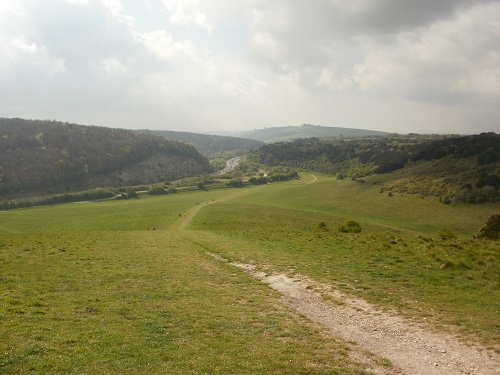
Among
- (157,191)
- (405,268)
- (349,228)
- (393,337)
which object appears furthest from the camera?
(157,191)

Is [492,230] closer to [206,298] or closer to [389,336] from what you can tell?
[389,336]

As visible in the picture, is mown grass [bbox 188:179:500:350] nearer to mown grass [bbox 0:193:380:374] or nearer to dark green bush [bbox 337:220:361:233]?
mown grass [bbox 0:193:380:374]

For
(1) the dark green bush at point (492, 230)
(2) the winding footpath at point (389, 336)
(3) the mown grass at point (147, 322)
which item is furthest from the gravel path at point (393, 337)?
(1) the dark green bush at point (492, 230)

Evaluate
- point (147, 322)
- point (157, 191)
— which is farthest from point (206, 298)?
point (157, 191)

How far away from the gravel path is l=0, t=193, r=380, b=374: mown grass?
4.16 feet

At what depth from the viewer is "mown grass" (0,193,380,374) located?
11.0 meters

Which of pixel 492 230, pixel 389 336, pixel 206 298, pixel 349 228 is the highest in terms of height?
pixel 492 230

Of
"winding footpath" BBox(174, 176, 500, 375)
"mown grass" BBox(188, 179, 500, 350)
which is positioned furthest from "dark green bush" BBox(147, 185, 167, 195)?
"winding footpath" BBox(174, 176, 500, 375)

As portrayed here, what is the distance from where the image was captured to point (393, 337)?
546 inches

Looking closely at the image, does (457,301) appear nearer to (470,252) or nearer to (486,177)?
Result: (470,252)

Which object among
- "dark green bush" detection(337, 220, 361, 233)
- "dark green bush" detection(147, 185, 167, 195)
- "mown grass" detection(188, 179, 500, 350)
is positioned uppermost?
"mown grass" detection(188, 179, 500, 350)

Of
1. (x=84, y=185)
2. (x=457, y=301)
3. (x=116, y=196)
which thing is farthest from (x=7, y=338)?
(x=84, y=185)

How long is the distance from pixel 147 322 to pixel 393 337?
11.0 meters

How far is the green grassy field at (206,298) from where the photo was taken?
37.3 ft
